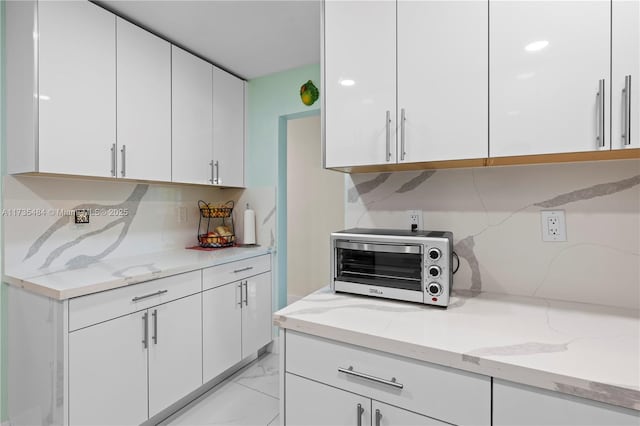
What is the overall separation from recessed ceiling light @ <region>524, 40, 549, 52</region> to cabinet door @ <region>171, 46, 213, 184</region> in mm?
2042

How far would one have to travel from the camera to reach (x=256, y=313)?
255 centimetres

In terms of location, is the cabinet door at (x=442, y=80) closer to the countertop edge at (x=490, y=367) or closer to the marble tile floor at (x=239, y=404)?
the countertop edge at (x=490, y=367)

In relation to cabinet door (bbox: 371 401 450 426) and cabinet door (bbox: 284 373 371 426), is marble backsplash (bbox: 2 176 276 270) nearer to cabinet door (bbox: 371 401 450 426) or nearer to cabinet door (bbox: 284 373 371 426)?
cabinet door (bbox: 284 373 371 426)

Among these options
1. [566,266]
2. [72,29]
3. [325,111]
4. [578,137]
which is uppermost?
[72,29]

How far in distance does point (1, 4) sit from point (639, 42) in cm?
283

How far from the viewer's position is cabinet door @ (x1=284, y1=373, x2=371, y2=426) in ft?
3.40

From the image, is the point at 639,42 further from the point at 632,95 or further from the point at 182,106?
the point at 182,106

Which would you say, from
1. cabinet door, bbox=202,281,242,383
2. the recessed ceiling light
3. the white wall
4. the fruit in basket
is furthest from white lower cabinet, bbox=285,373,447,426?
the white wall

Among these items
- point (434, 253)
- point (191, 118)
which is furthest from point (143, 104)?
point (434, 253)

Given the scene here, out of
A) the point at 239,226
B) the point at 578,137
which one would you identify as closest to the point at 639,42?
the point at 578,137

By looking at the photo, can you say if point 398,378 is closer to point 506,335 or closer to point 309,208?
point 506,335

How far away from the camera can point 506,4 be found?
1133 mm

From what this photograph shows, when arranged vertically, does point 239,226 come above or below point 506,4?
below

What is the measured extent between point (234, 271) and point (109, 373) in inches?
36.5
